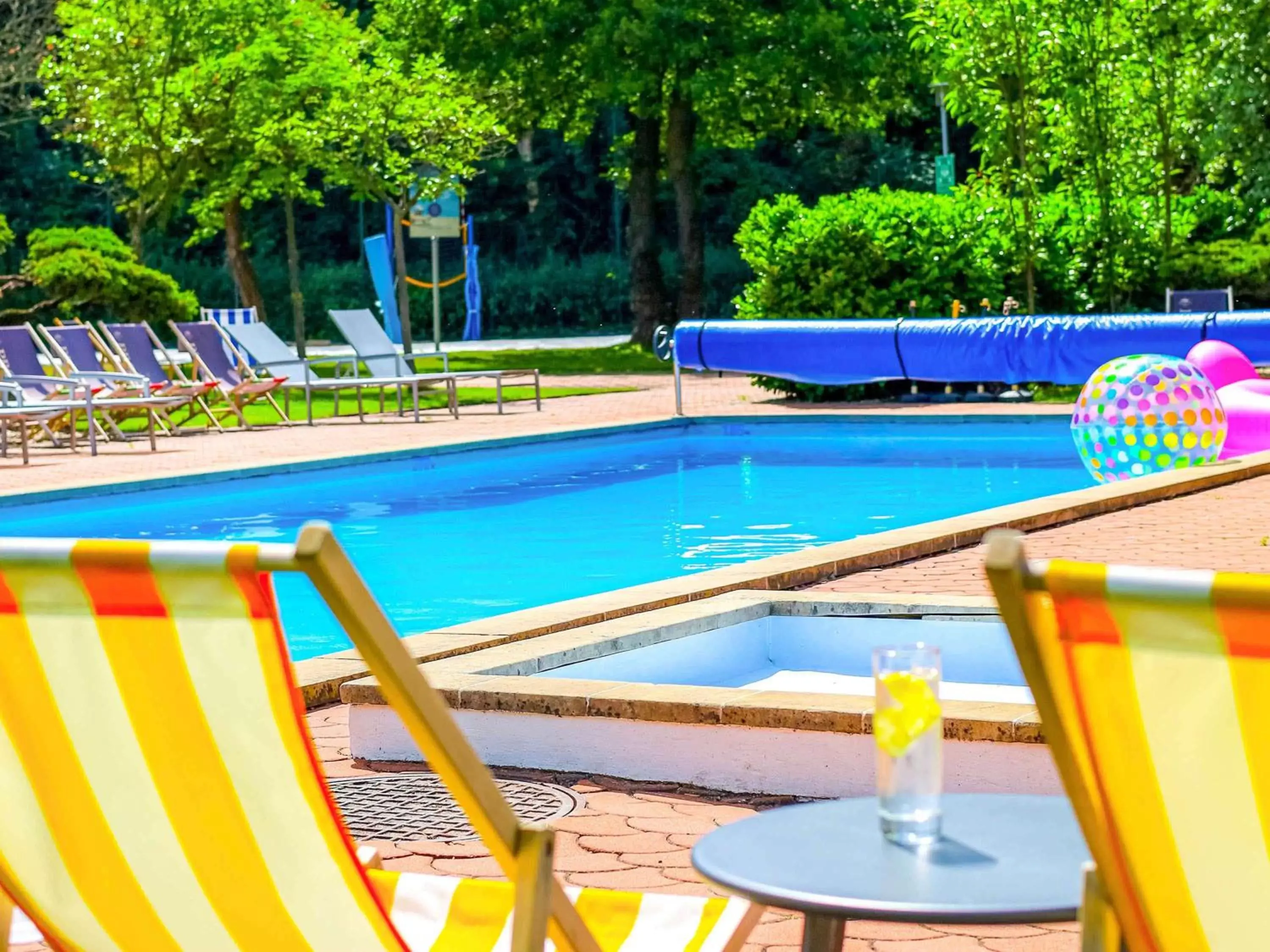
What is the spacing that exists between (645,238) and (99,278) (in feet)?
39.2

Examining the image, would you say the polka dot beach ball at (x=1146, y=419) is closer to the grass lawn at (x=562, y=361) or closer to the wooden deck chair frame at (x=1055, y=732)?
the wooden deck chair frame at (x=1055, y=732)

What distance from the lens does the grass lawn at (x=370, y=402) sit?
19.7 meters

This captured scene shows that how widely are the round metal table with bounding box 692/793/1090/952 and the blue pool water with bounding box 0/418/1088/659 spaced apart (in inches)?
234

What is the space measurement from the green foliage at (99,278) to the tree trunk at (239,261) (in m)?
6.38

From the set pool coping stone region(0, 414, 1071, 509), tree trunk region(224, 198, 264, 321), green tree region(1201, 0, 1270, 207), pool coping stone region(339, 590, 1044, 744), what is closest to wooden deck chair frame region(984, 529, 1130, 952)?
pool coping stone region(339, 590, 1044, 744)

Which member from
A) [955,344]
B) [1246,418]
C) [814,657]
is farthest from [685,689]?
[955,344]

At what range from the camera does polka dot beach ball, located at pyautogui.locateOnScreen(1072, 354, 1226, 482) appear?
10.3m

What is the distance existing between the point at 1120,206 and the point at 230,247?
1580 centimetres

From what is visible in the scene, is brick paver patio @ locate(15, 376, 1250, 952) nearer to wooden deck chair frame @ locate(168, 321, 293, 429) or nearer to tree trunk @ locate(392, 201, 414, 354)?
wooden deck chair frame @ locate(168, 321, 293, 429)

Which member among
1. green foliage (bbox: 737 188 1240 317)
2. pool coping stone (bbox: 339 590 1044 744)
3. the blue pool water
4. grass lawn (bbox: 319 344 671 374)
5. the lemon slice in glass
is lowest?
the blue pool water

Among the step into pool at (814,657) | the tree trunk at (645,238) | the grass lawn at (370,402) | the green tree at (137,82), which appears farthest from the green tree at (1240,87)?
the step into pool at (814,657)

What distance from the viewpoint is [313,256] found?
49625 millimetres

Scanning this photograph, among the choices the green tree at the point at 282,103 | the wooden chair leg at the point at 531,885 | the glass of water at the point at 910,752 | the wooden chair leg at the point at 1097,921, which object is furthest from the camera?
the green tree at the point at 282,103

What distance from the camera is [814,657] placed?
5.97 meters
